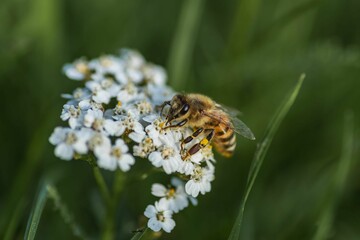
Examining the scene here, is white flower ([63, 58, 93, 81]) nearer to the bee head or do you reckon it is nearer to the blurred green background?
the blurred green background

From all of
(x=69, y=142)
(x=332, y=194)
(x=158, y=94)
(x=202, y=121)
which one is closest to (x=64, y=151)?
(x=69, y=142)

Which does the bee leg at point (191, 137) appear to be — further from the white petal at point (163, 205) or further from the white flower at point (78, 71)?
the white flower at point (78, 71)

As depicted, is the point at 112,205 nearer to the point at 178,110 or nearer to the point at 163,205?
the point at 163,205

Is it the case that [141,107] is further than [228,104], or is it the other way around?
[228,104]

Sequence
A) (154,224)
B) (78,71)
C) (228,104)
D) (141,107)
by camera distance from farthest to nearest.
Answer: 1. (228,104)
2. (78,71)
3. (141,107)
4. (154,224)

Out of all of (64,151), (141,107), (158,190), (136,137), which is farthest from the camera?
(141,107)

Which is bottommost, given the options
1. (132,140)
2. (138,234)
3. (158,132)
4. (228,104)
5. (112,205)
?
(112,205)

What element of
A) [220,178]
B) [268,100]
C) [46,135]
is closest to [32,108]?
[46,135]
